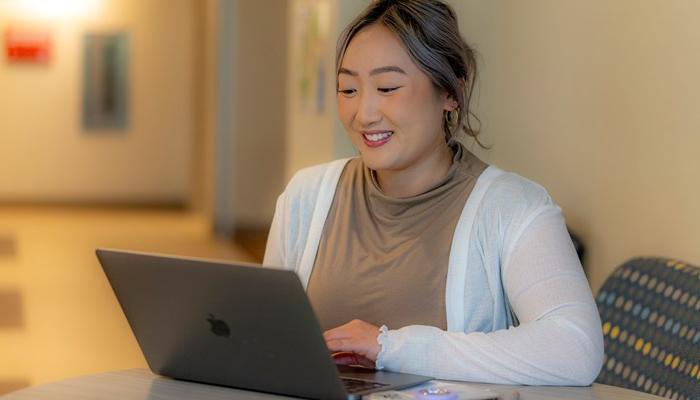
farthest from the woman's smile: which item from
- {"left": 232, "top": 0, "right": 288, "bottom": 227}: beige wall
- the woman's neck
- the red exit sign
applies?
the red exit sign

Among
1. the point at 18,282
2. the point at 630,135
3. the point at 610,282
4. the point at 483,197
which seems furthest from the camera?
the point at 18,282

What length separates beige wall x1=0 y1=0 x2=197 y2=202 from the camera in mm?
15195

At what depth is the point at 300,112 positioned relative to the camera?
755cm

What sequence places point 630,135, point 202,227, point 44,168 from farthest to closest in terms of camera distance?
point 44,168 → point 202,227 → point 630,135

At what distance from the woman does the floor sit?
3.45 metres

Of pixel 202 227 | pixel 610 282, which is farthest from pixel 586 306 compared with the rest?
pixel 202 227

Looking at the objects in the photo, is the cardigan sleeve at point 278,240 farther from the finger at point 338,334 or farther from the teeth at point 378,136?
the finger at point 338,334

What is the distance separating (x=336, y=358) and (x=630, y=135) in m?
1.76

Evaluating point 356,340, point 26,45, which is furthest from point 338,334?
point 26,45

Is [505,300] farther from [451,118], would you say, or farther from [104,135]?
[104,135]

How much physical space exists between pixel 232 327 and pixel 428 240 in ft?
2.25

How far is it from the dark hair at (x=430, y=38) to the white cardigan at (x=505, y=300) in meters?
0.22

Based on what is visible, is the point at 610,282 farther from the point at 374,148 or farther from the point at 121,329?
the point at 121,329

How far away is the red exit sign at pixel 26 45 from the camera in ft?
49.4
